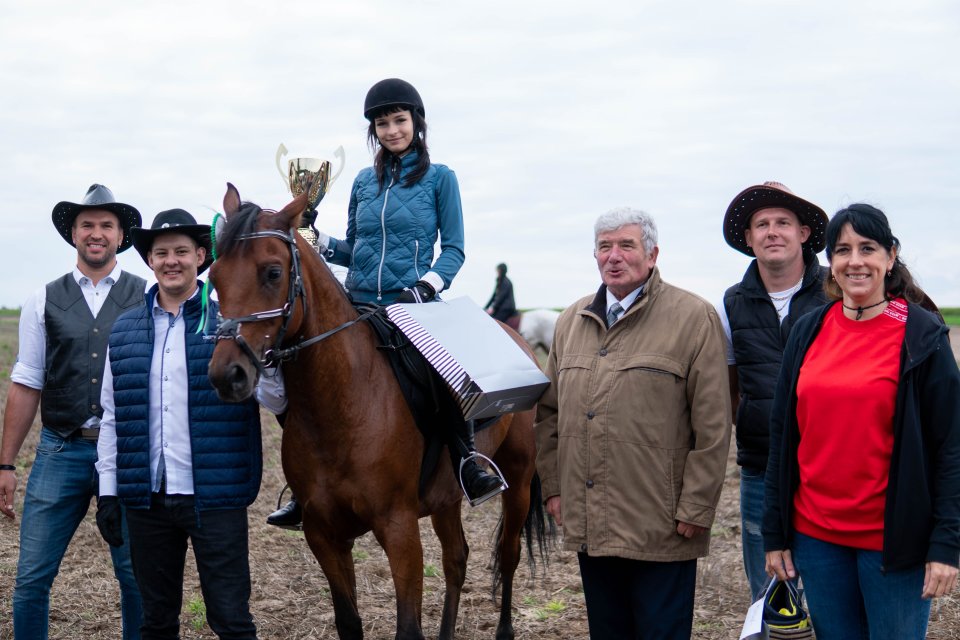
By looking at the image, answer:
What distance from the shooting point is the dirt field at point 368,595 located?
5.57m

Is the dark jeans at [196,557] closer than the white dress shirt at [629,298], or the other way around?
the white dress shirt at [629,298]

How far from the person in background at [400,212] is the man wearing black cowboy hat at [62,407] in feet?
3.78

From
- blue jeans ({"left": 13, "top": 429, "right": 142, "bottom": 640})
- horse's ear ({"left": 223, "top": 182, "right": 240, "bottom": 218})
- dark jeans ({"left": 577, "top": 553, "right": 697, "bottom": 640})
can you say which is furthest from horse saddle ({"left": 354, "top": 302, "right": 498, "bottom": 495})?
blue jeans ({"left": 13, "top": 429, "right": 142, "bottom": 640})

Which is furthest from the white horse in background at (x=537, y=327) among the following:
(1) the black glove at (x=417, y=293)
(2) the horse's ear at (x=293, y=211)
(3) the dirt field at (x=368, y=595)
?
(2) the horse's ear at (x=293, y=211)

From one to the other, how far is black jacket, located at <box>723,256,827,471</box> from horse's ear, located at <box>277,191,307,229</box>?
203 cm

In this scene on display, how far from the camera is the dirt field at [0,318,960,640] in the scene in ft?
18.3

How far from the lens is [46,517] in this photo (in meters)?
4.31

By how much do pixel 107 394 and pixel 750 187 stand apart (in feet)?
10.1

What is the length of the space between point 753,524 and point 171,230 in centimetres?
304

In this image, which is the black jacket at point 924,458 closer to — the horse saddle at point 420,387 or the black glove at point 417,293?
the horse saddle at point 420,387

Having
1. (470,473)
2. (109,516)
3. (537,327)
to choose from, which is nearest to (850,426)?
(470,473)

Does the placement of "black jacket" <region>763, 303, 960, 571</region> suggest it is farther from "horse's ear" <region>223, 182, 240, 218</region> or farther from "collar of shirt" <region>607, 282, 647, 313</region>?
"horse's ear" <region>223, 182, 240, 218</region>

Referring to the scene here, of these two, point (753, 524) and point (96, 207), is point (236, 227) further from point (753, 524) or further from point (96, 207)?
point (753, 524)

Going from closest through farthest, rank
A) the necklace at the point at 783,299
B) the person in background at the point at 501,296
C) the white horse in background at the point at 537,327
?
the necklace at the point at 783,299 < the person in background at the point at 501,296 < the white horse in background at the point at 537,327
